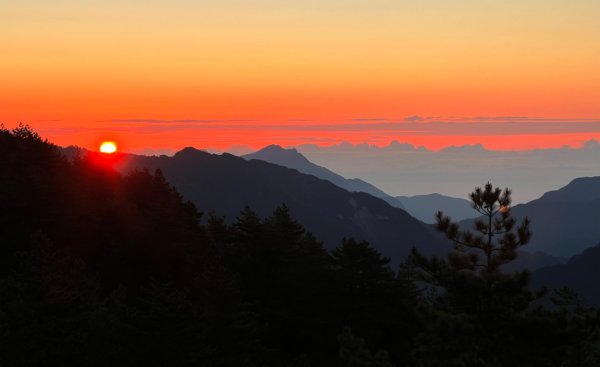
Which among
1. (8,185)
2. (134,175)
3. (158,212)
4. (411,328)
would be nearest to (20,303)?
(8,185)

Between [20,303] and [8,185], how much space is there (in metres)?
23.4

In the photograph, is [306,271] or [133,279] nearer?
[133,279]

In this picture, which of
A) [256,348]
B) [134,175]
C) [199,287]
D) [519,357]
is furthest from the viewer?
[134,175]

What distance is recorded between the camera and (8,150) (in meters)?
51.9

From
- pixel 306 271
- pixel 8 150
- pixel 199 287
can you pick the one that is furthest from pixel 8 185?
pixel 306 271

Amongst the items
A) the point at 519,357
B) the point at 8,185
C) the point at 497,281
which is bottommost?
the point at 519,357

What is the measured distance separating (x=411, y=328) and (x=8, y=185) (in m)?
31.1

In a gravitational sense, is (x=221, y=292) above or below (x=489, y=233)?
below

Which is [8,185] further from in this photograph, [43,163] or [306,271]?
[306,271]

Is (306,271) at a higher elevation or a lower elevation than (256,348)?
higher

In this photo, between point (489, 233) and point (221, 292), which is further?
point (221, 292)

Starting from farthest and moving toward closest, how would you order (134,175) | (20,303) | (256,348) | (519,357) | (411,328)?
1. (134,175)
2. (411,328)
3. (256,348)
4. (20,303)
5. (519,357)

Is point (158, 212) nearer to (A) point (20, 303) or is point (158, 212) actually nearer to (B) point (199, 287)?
(B) point (199, 287)

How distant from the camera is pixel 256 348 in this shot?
35.1 metres
